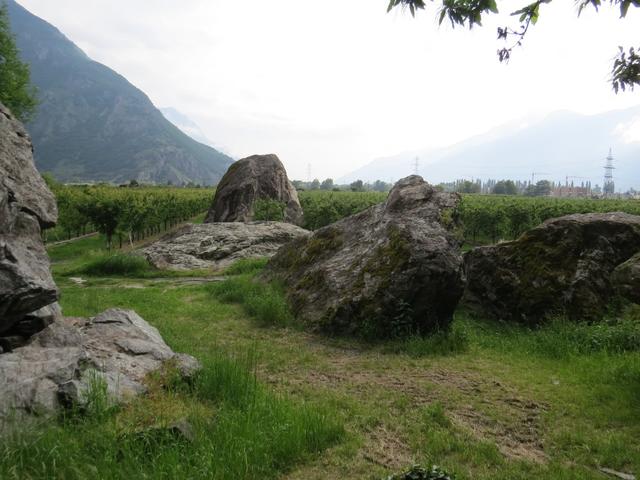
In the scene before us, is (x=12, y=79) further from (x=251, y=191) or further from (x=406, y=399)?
(x=406, y=399)

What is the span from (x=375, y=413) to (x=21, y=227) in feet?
16.8

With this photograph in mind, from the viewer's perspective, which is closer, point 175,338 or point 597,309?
point 175,338

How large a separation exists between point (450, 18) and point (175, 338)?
703cm

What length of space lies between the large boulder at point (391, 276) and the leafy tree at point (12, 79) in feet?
88.5

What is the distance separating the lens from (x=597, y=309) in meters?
9.75

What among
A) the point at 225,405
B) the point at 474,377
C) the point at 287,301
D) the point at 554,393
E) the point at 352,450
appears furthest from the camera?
the point at 287,301

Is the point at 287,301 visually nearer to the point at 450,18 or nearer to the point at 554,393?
the point at 554,393

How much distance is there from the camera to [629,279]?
632cm

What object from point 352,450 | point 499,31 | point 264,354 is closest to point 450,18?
point 499,31

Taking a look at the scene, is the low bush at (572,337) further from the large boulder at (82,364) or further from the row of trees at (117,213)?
the row of trees at (117,213)

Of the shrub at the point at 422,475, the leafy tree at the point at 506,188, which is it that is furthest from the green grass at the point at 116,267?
the leafy tree at the point at 506,188

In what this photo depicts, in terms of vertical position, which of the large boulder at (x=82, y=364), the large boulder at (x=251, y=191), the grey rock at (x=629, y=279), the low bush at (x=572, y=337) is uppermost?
the large boulder at (x=251, y=191)

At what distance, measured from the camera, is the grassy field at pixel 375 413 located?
399 centimetres

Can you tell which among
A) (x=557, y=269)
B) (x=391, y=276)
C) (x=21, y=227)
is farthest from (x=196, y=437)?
(x=557, y=269)
